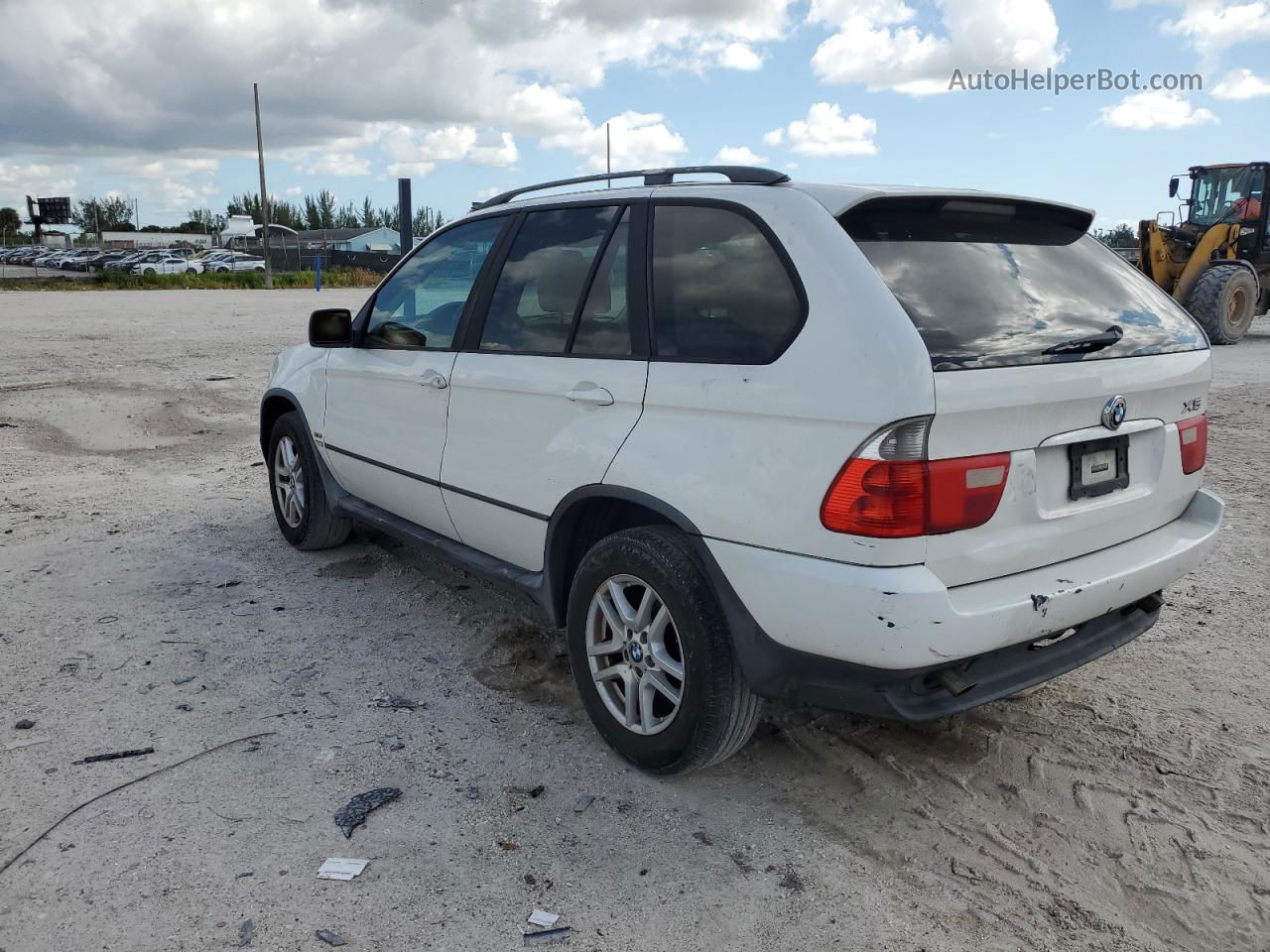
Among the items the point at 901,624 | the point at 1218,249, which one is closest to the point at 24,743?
the point at 901,624

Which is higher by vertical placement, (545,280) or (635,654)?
(545,280)

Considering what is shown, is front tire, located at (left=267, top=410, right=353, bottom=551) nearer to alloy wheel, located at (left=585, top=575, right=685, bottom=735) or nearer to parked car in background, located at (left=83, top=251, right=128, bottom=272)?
alloy wheel, located at (left=585, top=575, right=685, bottom=735)

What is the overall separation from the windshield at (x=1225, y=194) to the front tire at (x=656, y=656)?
56.1 ft

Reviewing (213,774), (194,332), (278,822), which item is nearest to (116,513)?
(213,774)

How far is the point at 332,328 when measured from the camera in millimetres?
4617

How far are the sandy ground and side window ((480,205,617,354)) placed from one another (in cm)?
133

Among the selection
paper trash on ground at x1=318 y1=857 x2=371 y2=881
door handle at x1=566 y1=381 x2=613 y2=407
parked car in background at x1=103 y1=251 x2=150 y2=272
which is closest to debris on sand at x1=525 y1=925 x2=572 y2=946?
paper trash on ground at x1=318 y1=857 x2=371 y2=881

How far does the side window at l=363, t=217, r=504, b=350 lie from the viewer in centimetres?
409

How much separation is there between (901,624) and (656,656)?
853mm

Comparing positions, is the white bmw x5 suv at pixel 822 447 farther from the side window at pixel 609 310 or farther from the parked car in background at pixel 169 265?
the parked car in background at pixel 169 265

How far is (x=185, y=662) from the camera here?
4059 millimetres

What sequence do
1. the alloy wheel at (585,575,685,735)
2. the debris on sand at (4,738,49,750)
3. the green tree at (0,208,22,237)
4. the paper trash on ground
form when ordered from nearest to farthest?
the paper trash on ground → the alloy wheel at (585,575,685,735) → the debris on sand at (4,738,49,750) → the green tree at (0,208,22,237)

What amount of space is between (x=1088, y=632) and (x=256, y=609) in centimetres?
352

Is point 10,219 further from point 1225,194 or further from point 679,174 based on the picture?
point 679,174
